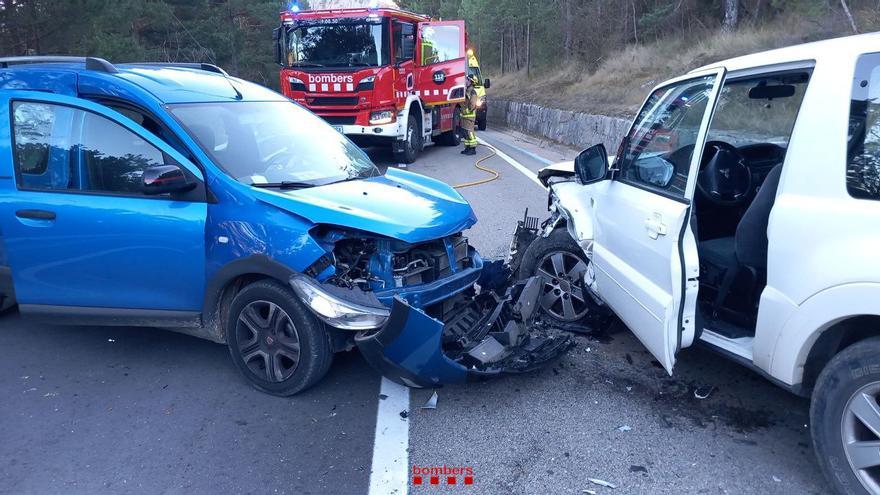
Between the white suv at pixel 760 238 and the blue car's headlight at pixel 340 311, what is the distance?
1.49 metres

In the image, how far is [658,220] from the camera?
3.48 m

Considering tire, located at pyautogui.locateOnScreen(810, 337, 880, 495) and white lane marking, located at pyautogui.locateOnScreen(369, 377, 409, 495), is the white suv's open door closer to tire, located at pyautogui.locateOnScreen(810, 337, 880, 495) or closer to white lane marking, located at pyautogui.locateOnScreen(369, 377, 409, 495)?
tire, located at pyautogui.locateOnScreen(810, 337, 880, 495)

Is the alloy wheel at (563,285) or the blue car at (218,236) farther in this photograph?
the alloy wheel at (563,285)

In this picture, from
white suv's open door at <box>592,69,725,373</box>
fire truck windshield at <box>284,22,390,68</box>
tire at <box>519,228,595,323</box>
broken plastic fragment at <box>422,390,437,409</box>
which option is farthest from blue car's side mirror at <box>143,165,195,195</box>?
fire truck windshield at <box>284,22,390,68</box>

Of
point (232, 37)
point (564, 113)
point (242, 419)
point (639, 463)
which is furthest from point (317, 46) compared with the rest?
point (232, 37)

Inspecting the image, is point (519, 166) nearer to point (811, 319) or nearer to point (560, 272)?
point (560, 272)

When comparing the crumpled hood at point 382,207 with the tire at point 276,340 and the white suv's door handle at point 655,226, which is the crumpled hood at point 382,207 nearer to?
the tire at point 276,340

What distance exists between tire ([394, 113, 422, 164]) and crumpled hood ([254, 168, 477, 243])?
9814mm

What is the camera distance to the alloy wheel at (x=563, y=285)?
15.6ft

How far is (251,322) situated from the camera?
3865mm

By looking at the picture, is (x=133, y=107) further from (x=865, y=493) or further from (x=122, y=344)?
(x=865, y=493)

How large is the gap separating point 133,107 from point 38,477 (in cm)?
222

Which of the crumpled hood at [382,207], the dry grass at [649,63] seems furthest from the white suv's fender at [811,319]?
the dry grass at [649,63]

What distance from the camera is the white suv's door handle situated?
343 cm
